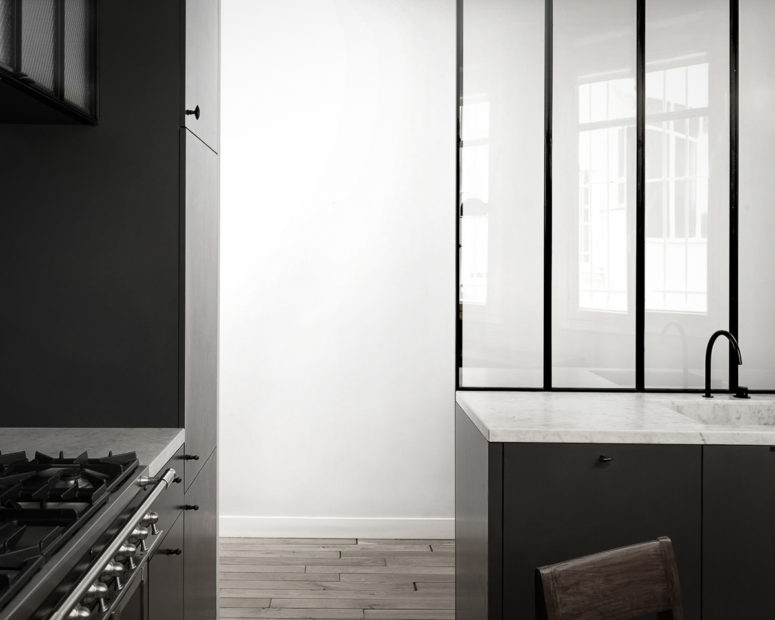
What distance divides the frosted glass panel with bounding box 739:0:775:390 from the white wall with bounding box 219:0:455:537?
1447 millimetres

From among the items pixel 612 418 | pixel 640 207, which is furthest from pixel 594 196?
pixel 612 418

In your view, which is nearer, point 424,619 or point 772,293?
point 424,619

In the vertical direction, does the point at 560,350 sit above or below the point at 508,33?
below

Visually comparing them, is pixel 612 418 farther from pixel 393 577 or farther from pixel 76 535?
pixel 76 535

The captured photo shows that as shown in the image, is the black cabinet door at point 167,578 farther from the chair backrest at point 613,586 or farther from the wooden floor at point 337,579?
the wooden floor at point 337,579

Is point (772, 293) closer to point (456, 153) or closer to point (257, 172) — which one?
point (456, 153)

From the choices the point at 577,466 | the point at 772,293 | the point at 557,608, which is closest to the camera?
the point at 557,608

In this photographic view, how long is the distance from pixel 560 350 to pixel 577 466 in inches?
56.9

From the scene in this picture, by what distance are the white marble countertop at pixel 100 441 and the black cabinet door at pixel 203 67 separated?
907 millimetres

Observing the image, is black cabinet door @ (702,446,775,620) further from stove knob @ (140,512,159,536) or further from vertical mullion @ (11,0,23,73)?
vertical mullion @ (11,0,23,73)

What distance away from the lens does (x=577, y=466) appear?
211cm

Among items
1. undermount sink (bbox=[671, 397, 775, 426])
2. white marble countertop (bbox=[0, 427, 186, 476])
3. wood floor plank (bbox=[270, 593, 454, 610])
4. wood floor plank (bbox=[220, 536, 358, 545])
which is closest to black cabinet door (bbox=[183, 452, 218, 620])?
white marble countertop (bbox=[0, 427, 186, 476])

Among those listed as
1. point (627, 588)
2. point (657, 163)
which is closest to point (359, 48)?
point (657, 163)

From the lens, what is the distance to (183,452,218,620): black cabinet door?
2043 millimetres
